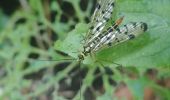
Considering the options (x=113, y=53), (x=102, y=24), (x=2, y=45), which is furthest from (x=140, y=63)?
(x=2, y=45)

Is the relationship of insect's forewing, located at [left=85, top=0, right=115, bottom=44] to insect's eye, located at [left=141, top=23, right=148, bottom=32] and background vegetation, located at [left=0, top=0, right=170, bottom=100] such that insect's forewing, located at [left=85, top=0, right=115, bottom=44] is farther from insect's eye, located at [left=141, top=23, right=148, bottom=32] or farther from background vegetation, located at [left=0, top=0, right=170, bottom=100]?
insect's eye, located at [left=141, top=23, right=148, bottom=32]

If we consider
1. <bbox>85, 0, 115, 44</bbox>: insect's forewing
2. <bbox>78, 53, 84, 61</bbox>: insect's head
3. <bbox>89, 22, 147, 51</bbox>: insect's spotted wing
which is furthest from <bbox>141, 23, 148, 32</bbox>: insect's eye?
<bbox>78, 53, 84, 61</bbox>: insect's head

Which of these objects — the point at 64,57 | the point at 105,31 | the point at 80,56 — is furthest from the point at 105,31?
the point at 64,57

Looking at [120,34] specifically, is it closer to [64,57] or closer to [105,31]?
[105,31]

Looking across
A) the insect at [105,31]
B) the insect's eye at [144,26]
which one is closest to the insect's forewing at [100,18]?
the insect at [105,31]

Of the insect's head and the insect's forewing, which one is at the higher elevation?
the insect's forewing

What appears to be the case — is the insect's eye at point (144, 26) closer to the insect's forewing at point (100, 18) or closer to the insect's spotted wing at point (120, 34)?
the insect's spotted wing at point (120, 34)

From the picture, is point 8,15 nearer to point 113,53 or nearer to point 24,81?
point 24,81
